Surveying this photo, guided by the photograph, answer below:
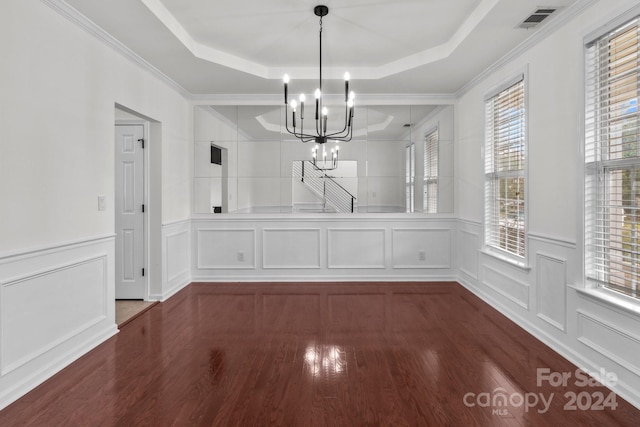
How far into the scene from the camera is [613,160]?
2.53 metres

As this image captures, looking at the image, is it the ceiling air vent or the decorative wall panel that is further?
the decorative wall panel

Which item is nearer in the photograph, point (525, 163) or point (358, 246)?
point (525, 163)

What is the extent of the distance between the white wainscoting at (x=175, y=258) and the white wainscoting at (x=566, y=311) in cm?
402

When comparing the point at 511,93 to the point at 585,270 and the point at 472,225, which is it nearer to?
the point at 472,225

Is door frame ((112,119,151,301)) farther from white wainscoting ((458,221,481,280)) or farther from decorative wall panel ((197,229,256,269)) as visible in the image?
white wainscoting ((458,221,481,280))

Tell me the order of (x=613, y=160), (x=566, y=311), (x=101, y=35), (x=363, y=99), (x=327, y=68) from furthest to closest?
(x=363, y=99) < (x=327, y=68) < (x=101, y=35) < (x=566, y=311) < (x=613, y=160)

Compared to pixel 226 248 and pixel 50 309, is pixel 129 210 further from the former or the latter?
pixel 50 309

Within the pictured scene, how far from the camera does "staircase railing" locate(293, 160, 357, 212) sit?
17.8 ft

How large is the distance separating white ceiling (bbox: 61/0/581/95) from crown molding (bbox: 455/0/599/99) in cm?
5

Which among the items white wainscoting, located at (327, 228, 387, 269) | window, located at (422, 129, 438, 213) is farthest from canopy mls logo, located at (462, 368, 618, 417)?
window, located at (422, 129, 438, 213)

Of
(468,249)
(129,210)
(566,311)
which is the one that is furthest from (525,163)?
(129,210)

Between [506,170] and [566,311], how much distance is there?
165 centimetres

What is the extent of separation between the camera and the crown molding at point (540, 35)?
2.79 m

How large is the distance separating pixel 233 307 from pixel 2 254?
239 centimetres
